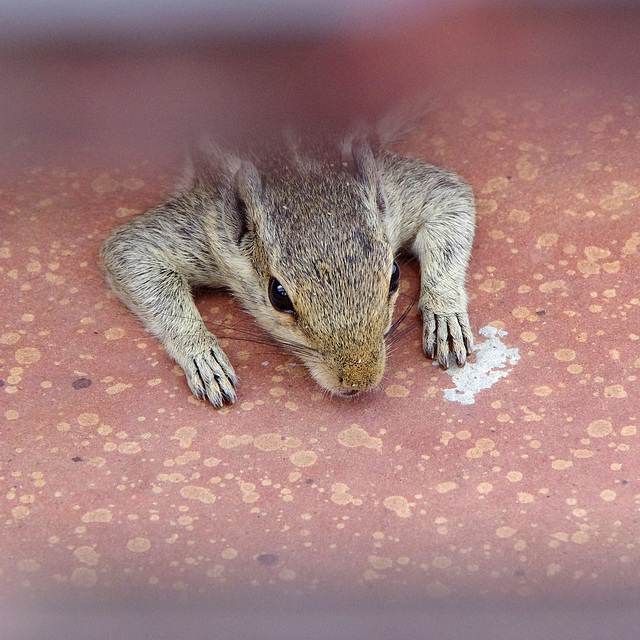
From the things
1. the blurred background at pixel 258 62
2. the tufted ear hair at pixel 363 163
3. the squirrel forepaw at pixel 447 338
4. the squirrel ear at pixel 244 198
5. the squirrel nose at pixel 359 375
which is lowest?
the blurred background at pixel 258 62

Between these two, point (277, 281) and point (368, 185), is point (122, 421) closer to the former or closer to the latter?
point (277, 281)

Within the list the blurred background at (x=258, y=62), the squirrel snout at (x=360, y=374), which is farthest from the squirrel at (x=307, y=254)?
the blurred background at (x=258, y=62)

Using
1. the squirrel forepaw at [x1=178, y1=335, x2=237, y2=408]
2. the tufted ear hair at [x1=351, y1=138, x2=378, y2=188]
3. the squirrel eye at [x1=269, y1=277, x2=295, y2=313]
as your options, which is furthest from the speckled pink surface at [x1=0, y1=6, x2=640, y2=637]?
the tufted ear hair at [x1=351, y1=138, x2=378, y2=188]

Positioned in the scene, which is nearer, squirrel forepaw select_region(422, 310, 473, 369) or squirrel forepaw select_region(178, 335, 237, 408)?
squirrel forepaw select_region(178, 335, 237, 408)

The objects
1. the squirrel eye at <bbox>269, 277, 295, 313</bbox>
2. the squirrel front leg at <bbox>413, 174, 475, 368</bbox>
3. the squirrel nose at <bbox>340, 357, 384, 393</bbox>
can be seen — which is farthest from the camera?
the squirrel front leg at <bbox>413, 174, 475, 368</bbox>

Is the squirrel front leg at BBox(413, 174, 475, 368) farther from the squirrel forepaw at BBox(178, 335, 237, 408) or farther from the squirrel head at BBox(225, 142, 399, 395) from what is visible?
the squirrel forepaw at BBox(178, 335, 237, 408)

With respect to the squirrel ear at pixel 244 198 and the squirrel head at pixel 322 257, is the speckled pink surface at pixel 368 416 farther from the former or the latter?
the squirrel ear at pixel 244 198
